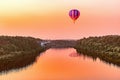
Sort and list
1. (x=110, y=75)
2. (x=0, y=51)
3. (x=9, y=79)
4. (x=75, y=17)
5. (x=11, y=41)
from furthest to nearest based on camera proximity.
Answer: (x=11, y=41)
(x=0, y=51)
(x=75, y=17)
(x=110, y=75)
(x=9, y=79)

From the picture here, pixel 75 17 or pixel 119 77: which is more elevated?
pixel 75 17

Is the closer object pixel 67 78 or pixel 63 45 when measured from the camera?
pixel 67 78

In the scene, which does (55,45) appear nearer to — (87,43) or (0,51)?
(87,43)

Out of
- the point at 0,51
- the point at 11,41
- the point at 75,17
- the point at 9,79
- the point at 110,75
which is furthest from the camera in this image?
the point at 11,41

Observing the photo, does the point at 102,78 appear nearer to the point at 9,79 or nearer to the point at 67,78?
the point at 67,78

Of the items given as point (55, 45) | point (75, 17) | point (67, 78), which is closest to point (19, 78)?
point (67, 78)

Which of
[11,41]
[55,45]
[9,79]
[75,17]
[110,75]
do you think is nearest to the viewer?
[9,79]

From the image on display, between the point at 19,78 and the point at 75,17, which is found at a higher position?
the point at 75,17

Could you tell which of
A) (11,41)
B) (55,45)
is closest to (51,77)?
(11,41)

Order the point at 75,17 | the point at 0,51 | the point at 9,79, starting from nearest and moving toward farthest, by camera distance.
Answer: the point at 9,79, the point at 75,17, the point at 0,51
